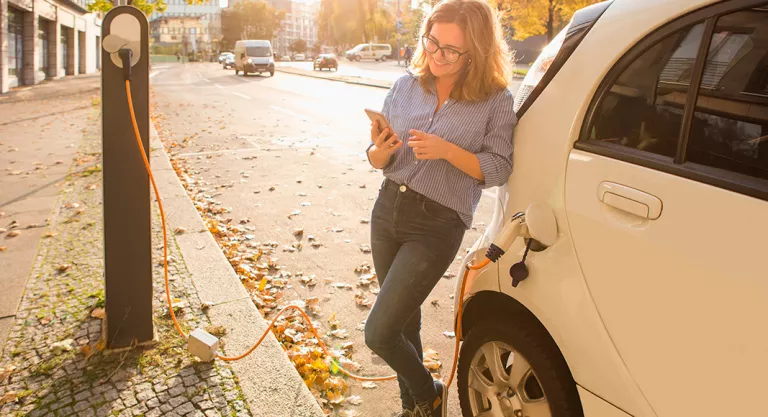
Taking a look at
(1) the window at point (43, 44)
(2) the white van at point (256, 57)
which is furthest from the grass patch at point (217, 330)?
(2) the white van at point (256, 57)

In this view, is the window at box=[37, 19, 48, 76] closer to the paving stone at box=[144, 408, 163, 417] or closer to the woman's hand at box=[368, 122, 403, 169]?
the paving stone at box=[144, 408, 163, 417]

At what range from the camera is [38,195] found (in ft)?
23.8

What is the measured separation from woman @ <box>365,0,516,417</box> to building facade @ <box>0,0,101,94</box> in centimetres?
2579

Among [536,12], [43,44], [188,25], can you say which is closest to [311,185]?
[536,12]

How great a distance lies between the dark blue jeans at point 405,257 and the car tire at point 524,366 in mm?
266

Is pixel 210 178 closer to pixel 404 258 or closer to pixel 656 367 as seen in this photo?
pixel 404 258

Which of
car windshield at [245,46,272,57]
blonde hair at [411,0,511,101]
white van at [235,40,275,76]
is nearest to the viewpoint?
blonde hair at [411,0,511,101]

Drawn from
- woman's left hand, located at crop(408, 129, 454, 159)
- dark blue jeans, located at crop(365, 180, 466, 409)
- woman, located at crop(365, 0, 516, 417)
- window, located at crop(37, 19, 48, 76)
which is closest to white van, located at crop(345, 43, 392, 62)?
window, located at crop(37, 19, 48, 76)

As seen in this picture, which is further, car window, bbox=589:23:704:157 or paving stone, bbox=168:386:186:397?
paving stone, bbox=168:386:186:397

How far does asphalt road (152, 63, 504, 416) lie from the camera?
169 inches

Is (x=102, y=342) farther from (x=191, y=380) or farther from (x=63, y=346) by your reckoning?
(x=191, y=380)

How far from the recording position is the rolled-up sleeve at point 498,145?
7.33 feet

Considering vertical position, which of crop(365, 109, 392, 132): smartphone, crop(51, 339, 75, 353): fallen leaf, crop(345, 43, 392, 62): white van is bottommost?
crop(51, 339, 75, 353): fallen leaf

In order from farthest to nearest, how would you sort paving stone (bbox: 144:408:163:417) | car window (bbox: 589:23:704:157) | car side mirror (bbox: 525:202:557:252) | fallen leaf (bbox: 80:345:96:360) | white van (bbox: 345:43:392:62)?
white van (bbox: 345:43:392:62) → fallen leaf (bbox: 80:345:96:360) → paving stone (bbox: 144:408:163:417) → car side mirror (bbox: 525:202:557:252) → car window (bbox: 589:23:704:157)
